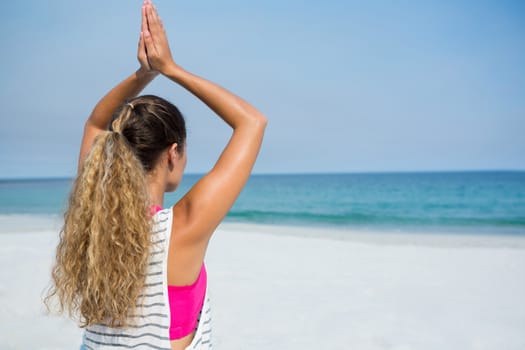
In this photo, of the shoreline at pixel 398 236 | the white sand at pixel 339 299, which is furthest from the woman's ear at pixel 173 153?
the shoreline at pixel 398 236

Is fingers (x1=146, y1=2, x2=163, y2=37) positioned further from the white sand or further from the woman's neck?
the white sand

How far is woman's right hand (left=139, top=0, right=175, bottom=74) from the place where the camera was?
163 cm

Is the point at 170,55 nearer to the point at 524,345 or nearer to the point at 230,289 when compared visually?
the point at 524,345

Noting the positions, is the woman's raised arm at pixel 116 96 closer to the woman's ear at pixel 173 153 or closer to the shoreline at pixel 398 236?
the woman's ear at pixel 173 153

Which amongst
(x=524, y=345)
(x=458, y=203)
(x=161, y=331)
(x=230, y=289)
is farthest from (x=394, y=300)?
(x=458, y=203)

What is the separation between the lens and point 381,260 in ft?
26.4

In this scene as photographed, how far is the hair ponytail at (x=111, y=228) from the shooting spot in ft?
4.75

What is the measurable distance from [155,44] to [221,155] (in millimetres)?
469

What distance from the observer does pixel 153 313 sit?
4.84 feet

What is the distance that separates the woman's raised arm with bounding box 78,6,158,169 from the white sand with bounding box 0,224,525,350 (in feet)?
9.20

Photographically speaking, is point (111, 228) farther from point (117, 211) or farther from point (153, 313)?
point (153, 313)

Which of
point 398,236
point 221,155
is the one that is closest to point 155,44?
point 221,155

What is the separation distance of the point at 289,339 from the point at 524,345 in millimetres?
2129

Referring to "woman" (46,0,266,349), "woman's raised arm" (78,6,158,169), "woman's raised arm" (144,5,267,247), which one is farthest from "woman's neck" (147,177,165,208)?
"woman's raised arm" (78,6,158,169)
